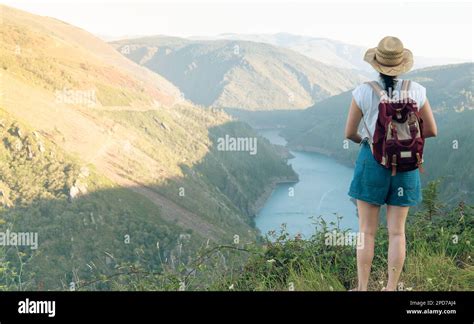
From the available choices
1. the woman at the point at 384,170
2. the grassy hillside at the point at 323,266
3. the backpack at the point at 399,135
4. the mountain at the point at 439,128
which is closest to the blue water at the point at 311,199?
the mountain at the point at 439,128

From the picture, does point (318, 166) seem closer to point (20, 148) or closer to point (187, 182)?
point (187, 182)

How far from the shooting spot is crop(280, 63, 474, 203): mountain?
77125 millimetres

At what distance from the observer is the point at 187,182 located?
70.7 meters

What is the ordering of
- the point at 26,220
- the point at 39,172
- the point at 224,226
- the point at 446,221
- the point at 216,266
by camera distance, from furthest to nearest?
the point at 224,226 → the point at 39,172 → the point at 26,220 → the point at 446,221 → the point at 216,266

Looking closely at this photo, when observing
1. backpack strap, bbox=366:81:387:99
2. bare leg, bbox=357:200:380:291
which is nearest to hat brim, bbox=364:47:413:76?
backpack strap, bbox=366:81:387:99

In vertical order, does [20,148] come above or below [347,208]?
above

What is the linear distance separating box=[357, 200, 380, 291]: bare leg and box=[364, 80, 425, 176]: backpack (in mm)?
424

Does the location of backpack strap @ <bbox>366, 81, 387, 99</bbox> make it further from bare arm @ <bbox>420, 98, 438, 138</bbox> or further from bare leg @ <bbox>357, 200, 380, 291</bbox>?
bare leg @ <bbox>357, 200, 380, 291</bbox>

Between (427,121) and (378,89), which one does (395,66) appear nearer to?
(378,89)

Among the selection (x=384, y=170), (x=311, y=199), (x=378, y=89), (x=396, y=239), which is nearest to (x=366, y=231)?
(x=396, y=239)

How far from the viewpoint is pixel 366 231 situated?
154 inches

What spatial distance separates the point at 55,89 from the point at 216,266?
7606 centimetres
